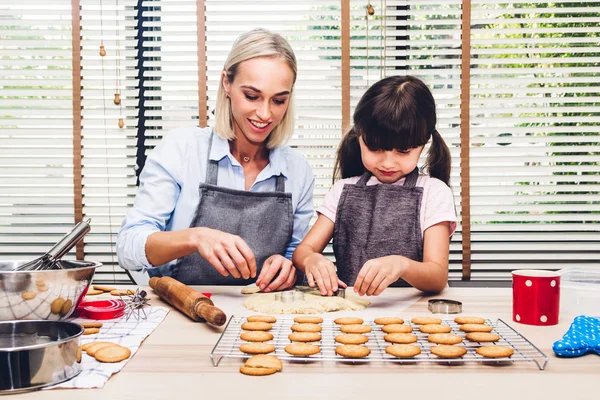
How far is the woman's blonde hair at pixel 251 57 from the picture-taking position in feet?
6.31

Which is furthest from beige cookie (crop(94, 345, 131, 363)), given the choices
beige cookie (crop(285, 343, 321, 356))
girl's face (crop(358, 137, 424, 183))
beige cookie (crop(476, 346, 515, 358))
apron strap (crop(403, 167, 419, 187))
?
apron strap (crop(403, 167, 419, 187))

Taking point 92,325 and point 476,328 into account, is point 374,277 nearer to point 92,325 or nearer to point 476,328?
point 476,328

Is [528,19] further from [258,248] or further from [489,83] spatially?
[258,248]

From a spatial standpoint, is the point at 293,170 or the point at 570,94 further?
the point at 570,94

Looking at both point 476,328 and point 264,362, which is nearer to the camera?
point 264,362

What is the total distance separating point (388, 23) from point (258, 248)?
5.34 ft

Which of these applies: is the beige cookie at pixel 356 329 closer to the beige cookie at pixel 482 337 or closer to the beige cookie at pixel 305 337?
the beige cookie at pixel 305 337

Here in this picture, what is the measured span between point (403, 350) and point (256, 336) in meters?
0.28

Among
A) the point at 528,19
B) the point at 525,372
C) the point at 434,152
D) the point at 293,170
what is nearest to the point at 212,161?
the point at 293,170

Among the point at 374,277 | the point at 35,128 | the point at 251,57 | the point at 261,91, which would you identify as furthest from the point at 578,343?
the point at 35,128

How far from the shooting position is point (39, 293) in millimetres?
1091

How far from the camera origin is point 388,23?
3.06 metres

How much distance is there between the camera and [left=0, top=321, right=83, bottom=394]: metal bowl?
2.70 ft

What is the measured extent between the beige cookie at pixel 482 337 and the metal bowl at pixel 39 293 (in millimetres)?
780
